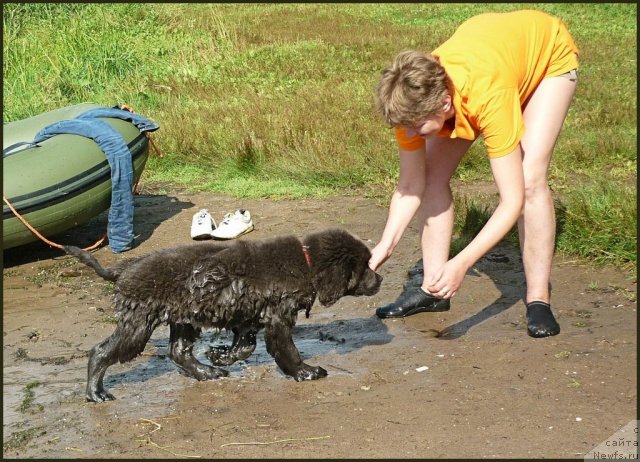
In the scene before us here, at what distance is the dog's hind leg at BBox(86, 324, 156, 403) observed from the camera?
5562mm

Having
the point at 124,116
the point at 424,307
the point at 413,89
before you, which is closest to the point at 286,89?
the point at 124,116

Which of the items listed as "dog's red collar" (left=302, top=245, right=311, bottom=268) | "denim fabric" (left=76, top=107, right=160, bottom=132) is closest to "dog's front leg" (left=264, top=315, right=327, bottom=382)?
"dog's red collar" (left=302, top=245, right=311, bottom=268)

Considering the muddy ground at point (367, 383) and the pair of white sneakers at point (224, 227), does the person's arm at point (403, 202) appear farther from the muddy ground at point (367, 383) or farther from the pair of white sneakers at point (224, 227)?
the pair of white sneakers at point (224, 227)

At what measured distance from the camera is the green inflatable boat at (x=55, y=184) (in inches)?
329

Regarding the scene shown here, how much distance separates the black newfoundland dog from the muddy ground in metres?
0.23

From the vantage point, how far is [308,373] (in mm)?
5781

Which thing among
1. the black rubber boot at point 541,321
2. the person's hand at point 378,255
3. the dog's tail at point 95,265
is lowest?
the black rubber boot at point 541,321

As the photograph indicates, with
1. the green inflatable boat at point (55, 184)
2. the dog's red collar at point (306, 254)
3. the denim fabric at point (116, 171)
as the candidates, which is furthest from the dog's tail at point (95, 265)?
the denim fabric at point (116, 171)

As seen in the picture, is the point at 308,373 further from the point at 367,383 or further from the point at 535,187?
the point at 535,187

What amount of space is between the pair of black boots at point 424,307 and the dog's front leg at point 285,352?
122cm

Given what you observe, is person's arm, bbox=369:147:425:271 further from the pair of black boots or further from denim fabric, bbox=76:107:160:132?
denim fabric, bbox=76:107:160:132

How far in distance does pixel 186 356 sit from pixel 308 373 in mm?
823

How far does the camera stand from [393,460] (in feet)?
14.9

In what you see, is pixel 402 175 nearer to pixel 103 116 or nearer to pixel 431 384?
pixel 431 384
